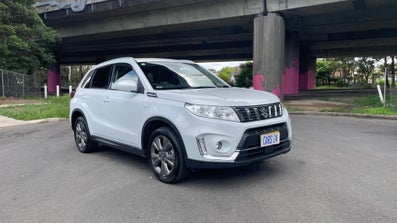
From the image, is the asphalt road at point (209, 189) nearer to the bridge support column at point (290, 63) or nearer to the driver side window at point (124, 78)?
the driver side window at point (124, 78)

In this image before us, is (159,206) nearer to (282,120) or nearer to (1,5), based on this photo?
(282,120)

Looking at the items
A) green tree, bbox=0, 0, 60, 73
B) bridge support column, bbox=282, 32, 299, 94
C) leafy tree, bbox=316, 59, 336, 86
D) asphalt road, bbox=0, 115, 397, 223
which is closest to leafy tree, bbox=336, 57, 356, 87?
leafy tree, bbox=316, 59, 336, 86

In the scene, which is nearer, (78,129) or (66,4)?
(78,129)

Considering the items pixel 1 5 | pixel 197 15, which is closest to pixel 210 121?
pixel 197 15

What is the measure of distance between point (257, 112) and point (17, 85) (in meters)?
22.2

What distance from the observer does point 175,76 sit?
217 inches

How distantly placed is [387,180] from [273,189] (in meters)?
1.63

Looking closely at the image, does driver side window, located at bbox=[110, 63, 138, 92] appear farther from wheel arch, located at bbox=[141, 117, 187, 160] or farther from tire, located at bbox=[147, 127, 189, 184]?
tire, located at bbox=[147, 127, 189, 184]

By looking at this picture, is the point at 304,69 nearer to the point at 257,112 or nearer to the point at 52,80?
the point at 52,80

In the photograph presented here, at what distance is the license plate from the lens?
14.5 feet

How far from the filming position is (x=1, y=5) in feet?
67.6

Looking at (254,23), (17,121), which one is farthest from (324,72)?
(17,121)

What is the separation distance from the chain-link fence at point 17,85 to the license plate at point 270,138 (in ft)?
69.6

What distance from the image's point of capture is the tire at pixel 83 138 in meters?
6.59
